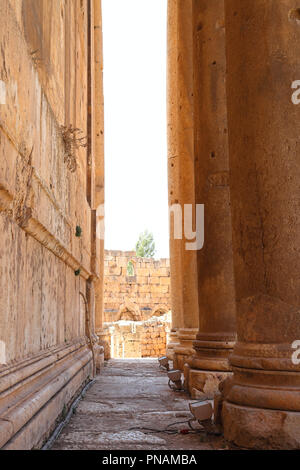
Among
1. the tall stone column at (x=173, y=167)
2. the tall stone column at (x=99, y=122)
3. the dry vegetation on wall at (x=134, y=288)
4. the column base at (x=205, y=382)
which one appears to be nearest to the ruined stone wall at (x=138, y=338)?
the tall stone column at (x=99, y=122)

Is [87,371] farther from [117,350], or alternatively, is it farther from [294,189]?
[117,350]

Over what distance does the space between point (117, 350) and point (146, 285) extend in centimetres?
1116

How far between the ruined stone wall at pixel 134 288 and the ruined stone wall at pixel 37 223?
2152cm

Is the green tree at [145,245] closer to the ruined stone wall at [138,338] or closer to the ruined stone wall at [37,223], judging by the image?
the ruined stone wall at [138,338]

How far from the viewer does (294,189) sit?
114 inches

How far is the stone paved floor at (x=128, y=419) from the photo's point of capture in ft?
9.62

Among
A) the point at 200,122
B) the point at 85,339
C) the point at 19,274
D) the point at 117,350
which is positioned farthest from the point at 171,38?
Answer: the point at 117,350

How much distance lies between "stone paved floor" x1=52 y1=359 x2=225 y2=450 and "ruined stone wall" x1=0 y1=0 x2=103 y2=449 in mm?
231

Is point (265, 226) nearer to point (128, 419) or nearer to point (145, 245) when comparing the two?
point (128, 419)

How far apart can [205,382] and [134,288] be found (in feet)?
74.9

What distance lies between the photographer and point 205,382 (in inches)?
185

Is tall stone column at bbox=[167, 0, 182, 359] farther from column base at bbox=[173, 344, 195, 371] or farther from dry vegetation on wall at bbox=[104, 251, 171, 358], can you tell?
dry vegetation on wall at bbox=[104, 251, 171, 358]

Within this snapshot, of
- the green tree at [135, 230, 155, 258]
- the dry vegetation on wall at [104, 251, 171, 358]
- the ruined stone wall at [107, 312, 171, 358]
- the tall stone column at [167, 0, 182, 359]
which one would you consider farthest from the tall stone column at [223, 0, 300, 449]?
the green tree at [135, 230, 155, 258]

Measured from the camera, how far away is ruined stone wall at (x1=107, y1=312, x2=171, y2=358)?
16.6 metres
